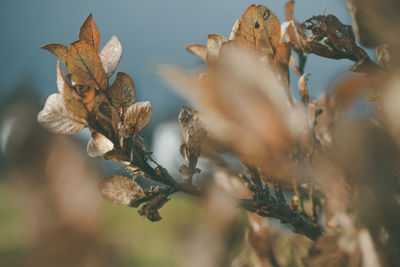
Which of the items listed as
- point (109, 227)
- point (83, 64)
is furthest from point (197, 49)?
point (109, 227)

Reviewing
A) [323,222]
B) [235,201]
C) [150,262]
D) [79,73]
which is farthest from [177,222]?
[150,262]

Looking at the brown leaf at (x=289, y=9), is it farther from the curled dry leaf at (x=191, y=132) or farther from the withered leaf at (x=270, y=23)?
the curled dry leaf at (x=191, y=132)

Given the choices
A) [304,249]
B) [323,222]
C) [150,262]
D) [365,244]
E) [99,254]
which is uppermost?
[99,254]

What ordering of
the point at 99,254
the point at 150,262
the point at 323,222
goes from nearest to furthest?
1. the point at 99,254
2. the point at 323,222
3. the point at 150,262

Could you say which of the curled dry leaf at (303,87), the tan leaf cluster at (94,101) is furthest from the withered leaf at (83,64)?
the curled dry leaf at (303,87)

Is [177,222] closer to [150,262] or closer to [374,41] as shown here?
[374,41]

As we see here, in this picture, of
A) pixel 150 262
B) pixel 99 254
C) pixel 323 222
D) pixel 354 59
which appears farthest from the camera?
pixel 150 262

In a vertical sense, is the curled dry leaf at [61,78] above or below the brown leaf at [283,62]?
above
